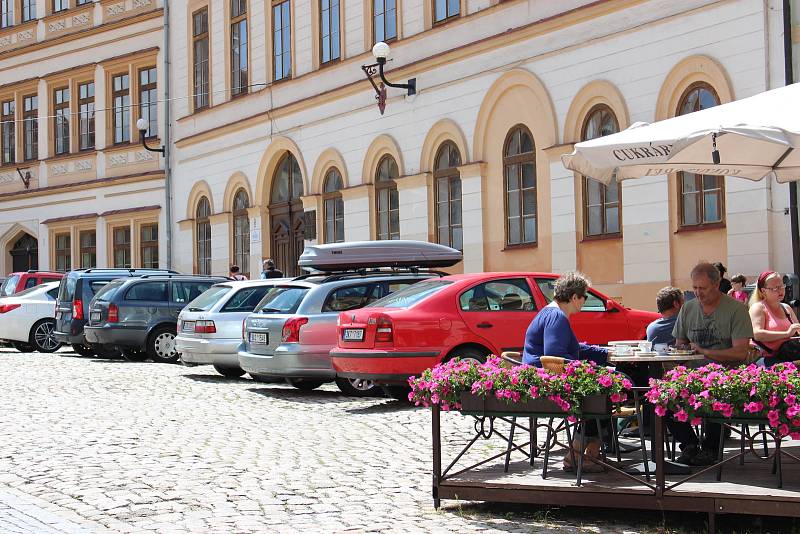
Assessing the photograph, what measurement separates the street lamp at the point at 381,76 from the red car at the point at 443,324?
1061 centimetres

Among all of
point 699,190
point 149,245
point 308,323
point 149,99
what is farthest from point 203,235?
point 308,323

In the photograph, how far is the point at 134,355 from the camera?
24.3 meters

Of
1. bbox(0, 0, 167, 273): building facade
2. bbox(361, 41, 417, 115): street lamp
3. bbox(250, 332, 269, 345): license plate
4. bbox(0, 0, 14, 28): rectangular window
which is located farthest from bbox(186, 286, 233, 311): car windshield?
bbox(0, 0, 14, 28): rectangular window

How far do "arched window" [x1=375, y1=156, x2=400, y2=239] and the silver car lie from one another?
9.97 meters

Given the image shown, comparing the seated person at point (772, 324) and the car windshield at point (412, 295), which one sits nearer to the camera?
the seated person at point (772, 324)

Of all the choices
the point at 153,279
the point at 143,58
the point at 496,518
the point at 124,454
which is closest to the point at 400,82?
the point at 153,279

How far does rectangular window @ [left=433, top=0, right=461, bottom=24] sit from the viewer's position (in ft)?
82.4

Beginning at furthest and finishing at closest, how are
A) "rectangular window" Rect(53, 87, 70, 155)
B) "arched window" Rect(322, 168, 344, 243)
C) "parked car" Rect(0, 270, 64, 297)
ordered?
"rectangular window" Rect(53, 87, 70, 155) < "arched window" Rect(322, 168, 344, 243) < "parked car" Rect(0, 270, 64, 297)

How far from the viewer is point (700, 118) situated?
29.5 feet

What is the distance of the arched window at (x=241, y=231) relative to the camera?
110ft

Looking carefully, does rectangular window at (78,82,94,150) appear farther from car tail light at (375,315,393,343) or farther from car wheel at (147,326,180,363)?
car tail light at (375,315,393,343)

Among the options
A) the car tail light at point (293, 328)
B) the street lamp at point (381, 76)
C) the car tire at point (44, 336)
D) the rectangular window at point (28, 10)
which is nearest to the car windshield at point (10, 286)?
the car tire at point (44, 336)

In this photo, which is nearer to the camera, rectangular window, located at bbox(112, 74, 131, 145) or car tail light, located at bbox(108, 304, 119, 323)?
car tail light, located at bbox(108, 304, 119, 323)

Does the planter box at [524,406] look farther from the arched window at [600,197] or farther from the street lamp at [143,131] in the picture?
the street lamp at [143,131]
